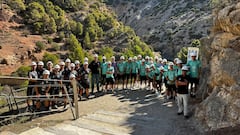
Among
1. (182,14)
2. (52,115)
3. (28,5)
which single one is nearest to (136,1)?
(182,14)

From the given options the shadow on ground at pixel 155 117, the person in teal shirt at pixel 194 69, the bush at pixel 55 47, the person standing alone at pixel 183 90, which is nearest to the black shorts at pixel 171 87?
the shadow on ground at pixel 155 117

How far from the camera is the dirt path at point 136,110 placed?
898 centimetres

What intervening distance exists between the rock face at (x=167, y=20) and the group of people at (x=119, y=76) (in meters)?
24.4

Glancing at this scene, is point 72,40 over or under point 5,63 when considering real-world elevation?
over

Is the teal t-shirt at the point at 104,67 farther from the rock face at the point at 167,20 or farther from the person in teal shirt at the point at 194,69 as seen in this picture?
the rock face at the point at 167,20

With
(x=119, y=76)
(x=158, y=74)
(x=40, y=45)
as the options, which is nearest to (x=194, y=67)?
(x=158, y=74)

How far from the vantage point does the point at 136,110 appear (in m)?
11.3

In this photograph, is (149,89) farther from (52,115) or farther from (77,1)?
(77,1)

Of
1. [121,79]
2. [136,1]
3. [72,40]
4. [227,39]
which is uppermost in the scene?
[136,1]

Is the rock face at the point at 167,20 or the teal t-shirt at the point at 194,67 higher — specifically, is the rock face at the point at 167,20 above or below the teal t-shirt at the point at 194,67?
above

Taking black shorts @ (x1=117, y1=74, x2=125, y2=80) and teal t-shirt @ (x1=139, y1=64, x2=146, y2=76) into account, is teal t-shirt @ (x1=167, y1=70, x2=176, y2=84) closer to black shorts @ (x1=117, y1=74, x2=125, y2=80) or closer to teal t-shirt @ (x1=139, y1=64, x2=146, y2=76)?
teal t-shirt @ (x1=139, y1=64, x2=146, y2=76)

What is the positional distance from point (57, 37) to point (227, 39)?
30085 mm

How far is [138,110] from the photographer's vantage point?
11250 millimetres

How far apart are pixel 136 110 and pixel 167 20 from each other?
162ft
